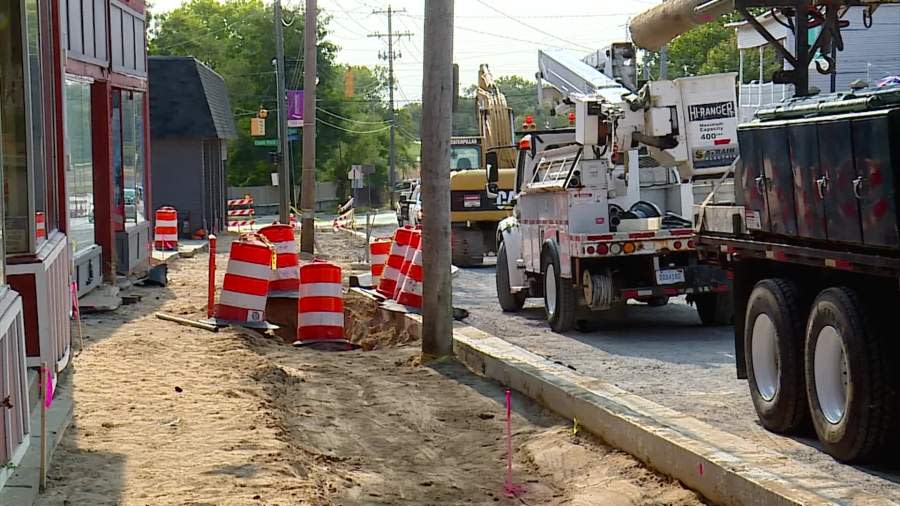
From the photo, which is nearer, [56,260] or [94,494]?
[94,494]

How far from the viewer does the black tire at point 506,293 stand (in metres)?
19.5

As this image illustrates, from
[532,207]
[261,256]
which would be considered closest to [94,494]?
[261,256]

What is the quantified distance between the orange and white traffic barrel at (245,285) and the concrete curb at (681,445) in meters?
4.73

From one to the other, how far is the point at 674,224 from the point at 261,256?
16.7ft

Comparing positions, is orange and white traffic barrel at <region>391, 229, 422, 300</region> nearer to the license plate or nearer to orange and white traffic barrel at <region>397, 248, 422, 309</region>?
orange and white traffic barrel at <region>397, 248, 422, 309</region>

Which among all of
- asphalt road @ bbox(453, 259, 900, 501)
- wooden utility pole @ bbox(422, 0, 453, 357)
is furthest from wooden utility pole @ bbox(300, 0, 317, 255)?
wooden utility pole @ bbox(422, 0, 453, 357)

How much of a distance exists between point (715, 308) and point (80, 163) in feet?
28.7

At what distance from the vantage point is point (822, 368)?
328 inches

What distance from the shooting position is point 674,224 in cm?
1620

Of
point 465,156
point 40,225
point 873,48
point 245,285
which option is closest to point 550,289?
point 245,285

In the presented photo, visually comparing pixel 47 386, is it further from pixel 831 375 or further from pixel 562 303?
pixel 562 303

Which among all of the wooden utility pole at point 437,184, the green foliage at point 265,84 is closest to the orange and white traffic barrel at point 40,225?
the wooden utility pole at point 437,184

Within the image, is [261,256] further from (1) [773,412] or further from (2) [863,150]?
(2) [863,150]

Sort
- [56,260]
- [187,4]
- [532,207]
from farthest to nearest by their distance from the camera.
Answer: [187,4]
[532,207]
[56,260]
